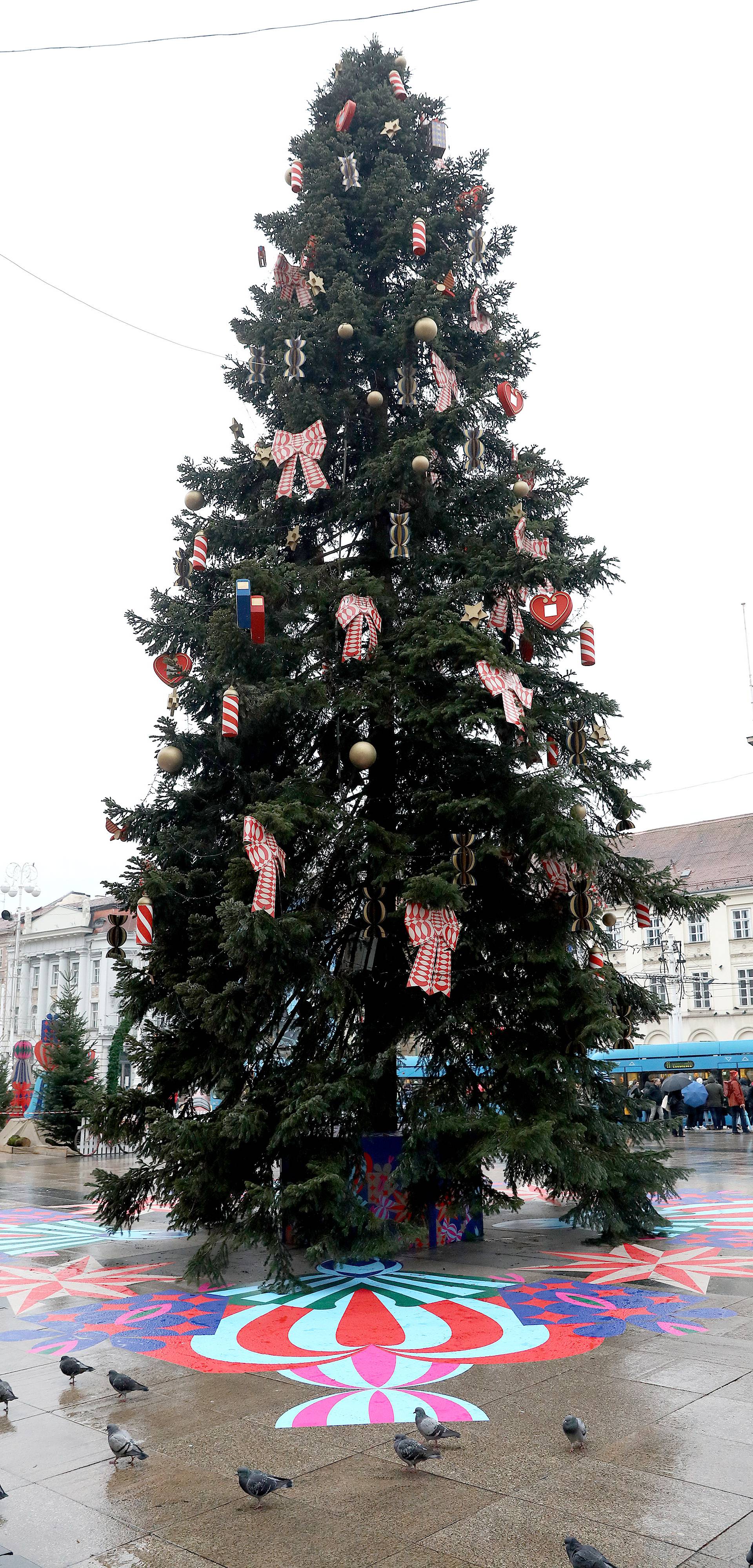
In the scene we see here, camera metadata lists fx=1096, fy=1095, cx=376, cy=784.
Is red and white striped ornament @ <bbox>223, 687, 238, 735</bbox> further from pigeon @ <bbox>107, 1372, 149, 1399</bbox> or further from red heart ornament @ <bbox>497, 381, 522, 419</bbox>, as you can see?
pigeon @ <bbox>107, 1372, 149, 1399</bbox>

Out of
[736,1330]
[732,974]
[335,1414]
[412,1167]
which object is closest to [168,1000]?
[412,1167]

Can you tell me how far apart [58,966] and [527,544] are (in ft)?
200

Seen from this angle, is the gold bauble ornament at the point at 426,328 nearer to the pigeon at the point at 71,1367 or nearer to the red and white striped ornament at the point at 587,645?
the red and white striped ornament at the point at 587,645

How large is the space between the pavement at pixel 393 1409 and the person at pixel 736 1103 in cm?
1696

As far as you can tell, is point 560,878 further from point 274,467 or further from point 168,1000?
point 274,467

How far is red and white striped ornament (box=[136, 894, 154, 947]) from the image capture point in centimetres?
1009

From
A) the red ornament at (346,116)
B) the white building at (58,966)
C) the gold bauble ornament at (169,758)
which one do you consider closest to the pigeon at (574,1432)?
the gold bauble ornament at (169,758)

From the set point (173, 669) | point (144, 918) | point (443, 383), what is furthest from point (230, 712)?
point (443, 383)

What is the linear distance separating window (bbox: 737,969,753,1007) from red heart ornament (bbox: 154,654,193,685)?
141 feet

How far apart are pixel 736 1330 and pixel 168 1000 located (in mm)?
5653

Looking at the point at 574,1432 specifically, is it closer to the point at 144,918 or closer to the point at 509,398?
the point at 144,918

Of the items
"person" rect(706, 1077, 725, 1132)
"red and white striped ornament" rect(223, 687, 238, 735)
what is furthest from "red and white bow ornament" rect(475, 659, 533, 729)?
"person" rect(706, 1077, 725, 1132)

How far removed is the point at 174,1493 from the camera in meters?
5.12

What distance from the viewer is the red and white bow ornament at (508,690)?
10.2 m
